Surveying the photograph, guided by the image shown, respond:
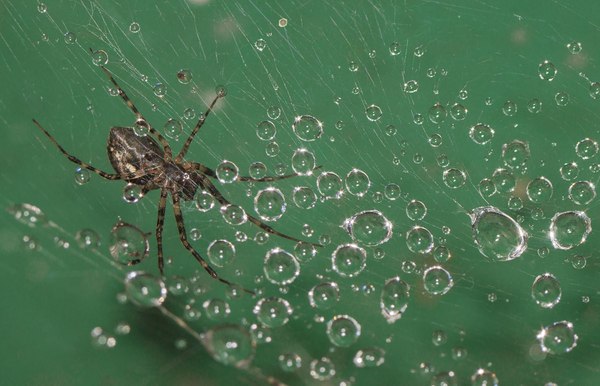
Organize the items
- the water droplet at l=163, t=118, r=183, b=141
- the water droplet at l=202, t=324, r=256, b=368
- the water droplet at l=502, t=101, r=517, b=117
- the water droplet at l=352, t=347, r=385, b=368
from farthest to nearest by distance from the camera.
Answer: the water droplet at l=502, t=101, r=517, b=117 < the water droplet at l=163, t=118, r=183, b=141 < the water droplet at l=352, t=347, r=385, b=368 < the water droplet at l=202, t=324, r=256, b=368

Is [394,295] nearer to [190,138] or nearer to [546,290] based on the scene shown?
[546,290]

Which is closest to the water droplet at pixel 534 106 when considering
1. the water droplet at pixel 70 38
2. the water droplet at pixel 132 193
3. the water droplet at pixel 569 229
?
the water droplet at pixel 569 229

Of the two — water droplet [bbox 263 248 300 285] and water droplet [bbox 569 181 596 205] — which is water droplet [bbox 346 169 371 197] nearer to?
water droplet [bbox 263 248 300 285]

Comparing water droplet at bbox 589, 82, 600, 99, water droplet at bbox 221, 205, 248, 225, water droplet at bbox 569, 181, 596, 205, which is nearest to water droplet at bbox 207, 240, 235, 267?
water droplet at bbox 221, 205, 248, 225

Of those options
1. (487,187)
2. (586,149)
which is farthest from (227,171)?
(586,149)

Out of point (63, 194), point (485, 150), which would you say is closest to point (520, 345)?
point (485, 150)

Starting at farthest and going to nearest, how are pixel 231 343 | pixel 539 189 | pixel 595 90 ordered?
pixel 595 90
pixel 539 189
pixel 231 343

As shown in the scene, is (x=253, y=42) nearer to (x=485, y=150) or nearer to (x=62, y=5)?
(x=62, y=5)
